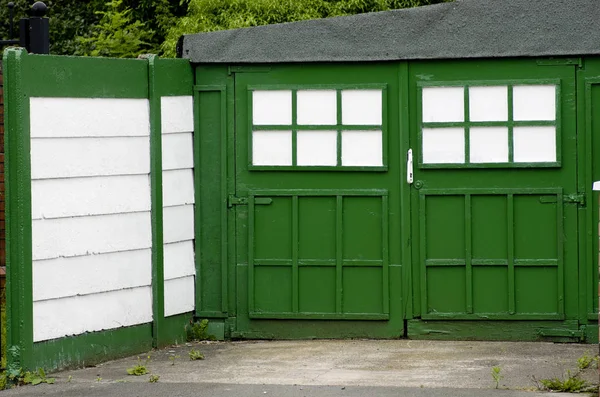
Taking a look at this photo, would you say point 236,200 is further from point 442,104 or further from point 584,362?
point 584,362

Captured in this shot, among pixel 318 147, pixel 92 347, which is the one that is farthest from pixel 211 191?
pixel 92 347

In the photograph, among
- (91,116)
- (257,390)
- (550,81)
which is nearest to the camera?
(257,390)

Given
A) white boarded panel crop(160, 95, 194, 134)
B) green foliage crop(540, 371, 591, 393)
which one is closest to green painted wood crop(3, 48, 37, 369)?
white boarded panel crop(160, 95, 194, 134)

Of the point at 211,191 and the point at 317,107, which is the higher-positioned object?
the point at 317,107

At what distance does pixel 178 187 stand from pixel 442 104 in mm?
2011

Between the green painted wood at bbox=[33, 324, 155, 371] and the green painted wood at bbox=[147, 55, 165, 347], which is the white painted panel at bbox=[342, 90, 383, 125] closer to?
the green painted wood at bbox=[147, 55, 165, 347]

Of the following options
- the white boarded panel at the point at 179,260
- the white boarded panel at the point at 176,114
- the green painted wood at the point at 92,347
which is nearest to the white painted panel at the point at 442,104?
the white boarded panel at the point at 176,114

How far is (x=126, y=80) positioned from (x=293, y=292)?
1986 mm

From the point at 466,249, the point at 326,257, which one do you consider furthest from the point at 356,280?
the point at 466,249

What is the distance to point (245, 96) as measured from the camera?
366 inches

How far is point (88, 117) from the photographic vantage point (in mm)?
8242

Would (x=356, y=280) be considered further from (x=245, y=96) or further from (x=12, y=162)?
(x=12, y=162)

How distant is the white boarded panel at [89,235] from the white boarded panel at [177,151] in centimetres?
48

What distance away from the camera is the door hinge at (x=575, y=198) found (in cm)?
895
